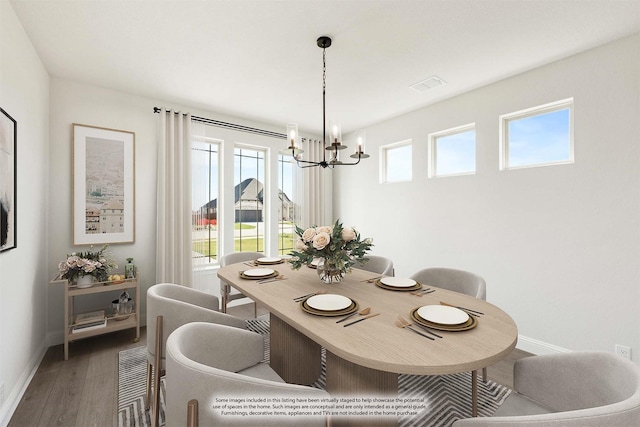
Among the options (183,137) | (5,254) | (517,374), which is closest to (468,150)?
(517,374)

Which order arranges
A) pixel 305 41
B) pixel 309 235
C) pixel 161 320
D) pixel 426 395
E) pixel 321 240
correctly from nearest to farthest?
1. pixel 161 320
2. pixel 321 240
3. pixel 309 235
4. pixel 426 395
5. pixel 305 41

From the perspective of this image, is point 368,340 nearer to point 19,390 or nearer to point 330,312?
point 330,312

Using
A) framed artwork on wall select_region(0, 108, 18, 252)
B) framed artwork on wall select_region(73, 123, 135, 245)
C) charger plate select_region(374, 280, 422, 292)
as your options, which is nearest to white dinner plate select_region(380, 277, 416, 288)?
charger plate select_region(374, 280, 422, 292)

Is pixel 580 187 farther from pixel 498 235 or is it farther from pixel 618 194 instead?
pixel 498 235

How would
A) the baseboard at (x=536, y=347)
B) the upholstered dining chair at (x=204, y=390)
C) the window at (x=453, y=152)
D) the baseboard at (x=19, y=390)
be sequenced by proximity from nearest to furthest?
the upholstered dining chair at (x=204, y=390)
the baseboard at (x=19, y=390)
the baseboard at (x=536, y=347)
the window at (x=453, y=152)

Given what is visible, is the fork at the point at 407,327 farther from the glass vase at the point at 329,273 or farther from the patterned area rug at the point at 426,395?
the patterned area rug at the point at 426,395

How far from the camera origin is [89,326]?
2.47 m

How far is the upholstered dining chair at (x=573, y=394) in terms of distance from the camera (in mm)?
715

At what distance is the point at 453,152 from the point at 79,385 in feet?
Answer: 13.0

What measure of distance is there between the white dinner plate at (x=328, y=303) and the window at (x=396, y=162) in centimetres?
253

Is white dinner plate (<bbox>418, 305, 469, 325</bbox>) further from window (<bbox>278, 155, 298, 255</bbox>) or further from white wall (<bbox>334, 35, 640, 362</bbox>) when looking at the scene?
window (<bbox>278, 155, 298, 255</bbox>)

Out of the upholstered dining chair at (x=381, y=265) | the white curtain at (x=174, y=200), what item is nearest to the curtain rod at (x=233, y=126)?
the white curtain at (x=174, y=200)

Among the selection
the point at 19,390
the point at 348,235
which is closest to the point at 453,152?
the point at 348,235

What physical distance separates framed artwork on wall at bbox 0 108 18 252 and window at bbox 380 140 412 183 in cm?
357
